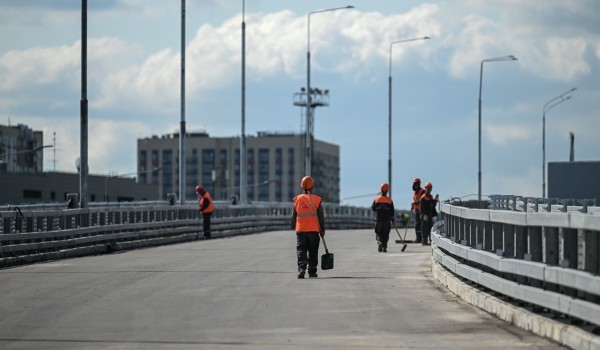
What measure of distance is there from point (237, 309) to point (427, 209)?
2176 centimetres

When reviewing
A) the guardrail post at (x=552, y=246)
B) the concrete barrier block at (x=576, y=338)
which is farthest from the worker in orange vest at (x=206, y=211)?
the concrete barrier block at (x=576, y=338)

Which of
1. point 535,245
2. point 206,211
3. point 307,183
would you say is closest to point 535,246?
point 535,245

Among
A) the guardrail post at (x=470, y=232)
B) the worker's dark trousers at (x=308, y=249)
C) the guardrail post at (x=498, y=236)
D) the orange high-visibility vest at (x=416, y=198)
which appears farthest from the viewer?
the orange high-visibility vest at (x=416, y=198)

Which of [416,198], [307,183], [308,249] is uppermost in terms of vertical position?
[307,183]

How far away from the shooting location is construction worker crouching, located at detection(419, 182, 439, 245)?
124ft

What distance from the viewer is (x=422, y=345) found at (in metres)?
12.6

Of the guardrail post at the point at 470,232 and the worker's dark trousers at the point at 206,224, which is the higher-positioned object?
the guardrail post at the point at 470,232

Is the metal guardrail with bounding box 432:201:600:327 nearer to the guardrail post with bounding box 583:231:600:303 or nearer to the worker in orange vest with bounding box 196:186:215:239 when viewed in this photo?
the guardrail post with bounding box 583:231:600:303

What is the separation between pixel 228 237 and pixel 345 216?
94.2 ft

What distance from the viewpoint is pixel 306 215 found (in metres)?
22.9

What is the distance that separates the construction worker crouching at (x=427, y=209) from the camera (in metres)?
37.7

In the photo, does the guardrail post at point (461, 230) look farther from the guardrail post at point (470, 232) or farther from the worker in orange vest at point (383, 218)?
the worker in orange vest at point (383, 218)

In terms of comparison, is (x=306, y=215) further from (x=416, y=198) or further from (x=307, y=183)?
(x=416, y=198)

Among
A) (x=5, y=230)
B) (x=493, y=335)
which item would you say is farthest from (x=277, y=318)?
(x=5, y=230)
